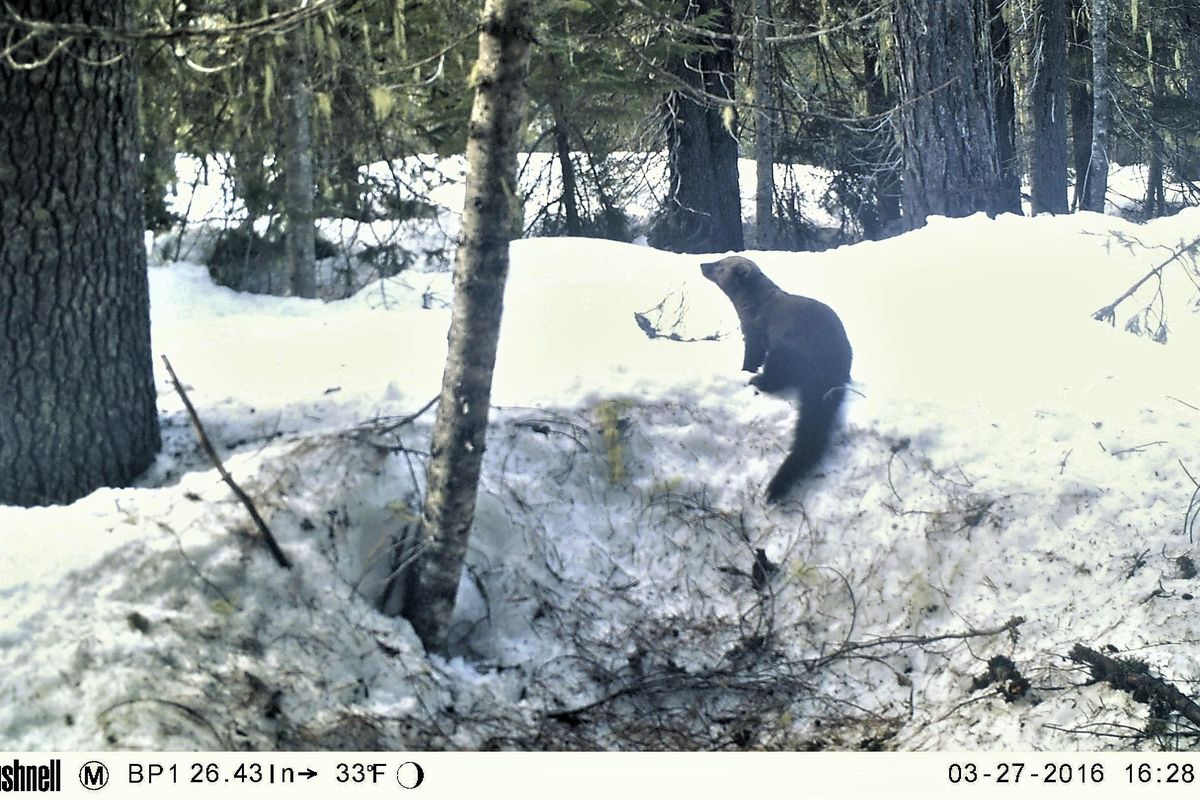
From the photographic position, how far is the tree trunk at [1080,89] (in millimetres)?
16562

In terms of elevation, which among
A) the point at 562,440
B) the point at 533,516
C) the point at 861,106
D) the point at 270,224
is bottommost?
the point at 533,516

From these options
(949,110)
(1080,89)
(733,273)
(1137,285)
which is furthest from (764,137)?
(1080,89)

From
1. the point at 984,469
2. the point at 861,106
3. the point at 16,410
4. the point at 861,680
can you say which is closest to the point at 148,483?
the point at 16,410

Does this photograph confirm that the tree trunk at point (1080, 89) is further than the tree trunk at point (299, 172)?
Yes

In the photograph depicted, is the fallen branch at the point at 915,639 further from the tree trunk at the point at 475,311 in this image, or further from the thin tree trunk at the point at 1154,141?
the thin tree trunk at the point at 1154,141

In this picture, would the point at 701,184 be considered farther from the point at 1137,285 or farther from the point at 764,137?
the point at 1137,285

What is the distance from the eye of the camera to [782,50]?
13406 mm

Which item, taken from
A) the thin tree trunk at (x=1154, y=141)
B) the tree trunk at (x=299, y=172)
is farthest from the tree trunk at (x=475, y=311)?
the thin tree trunk at (x=1154, y=141)

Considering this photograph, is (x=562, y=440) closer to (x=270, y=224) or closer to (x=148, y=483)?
(x=148, y=483)

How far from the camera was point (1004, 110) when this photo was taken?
508 inches

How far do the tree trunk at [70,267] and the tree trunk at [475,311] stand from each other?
5.77 ft

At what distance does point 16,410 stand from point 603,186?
27.7ft

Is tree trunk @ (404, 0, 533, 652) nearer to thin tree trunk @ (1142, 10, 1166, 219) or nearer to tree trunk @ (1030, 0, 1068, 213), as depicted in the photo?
tree trunk @ (1030, 0, 1068, 213)

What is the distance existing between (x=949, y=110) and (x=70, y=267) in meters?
7.06
